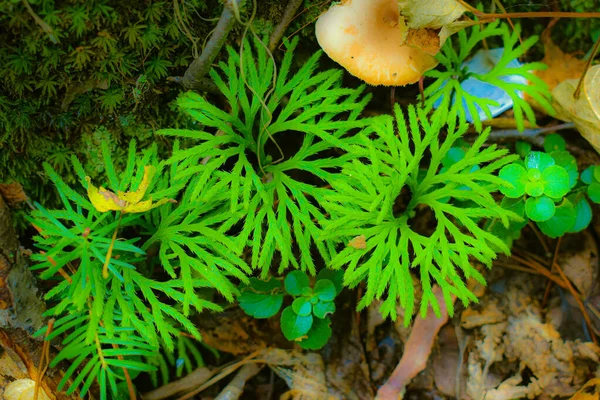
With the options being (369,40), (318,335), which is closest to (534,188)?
(369,40)

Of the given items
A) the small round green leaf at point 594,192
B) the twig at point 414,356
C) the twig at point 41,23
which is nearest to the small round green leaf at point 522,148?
the small round green leaf at point 594,192

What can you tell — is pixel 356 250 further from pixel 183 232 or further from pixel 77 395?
pixel 77 395

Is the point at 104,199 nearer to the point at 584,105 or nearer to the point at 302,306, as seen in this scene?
the point at 302,306

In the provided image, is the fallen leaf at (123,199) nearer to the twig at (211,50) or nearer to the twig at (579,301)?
the twig at (211,50)

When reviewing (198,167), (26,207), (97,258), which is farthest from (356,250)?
(26,207)


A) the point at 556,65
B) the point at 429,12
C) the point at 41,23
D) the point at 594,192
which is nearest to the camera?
the point at 41,23
